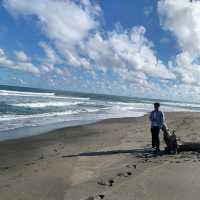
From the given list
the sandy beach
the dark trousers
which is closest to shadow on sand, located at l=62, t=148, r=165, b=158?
the sandy beach

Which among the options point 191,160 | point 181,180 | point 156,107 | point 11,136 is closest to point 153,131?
point 156,107

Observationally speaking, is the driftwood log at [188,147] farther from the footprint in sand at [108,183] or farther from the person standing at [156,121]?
the footprint in sand at [108,183]

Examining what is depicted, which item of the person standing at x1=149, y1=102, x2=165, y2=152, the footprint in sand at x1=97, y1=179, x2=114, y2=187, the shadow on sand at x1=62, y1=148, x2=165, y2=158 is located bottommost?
the shadow on sand at x1=62, y1=148, x2=165, y2=158

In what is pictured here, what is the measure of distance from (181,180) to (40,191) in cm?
297

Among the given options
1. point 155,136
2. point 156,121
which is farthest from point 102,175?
point 156,121

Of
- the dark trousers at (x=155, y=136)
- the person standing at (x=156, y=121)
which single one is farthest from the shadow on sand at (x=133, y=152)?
the person standing at (x=156, y=121)

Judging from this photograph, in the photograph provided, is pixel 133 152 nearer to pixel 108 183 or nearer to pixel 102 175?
pixel 102 175

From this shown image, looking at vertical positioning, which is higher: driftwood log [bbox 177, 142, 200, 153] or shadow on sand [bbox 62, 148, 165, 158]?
driftwood log [bbox 177, 142, 200, 153]

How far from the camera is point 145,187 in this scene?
6059 mm

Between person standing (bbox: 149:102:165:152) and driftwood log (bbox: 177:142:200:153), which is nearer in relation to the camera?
driftwood log (bbox: 177:142:200:153)

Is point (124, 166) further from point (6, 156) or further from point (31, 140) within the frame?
point (31, 140)

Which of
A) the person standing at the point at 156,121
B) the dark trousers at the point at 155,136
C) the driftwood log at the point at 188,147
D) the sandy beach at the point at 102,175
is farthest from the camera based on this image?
the person standing at the point at 156,121

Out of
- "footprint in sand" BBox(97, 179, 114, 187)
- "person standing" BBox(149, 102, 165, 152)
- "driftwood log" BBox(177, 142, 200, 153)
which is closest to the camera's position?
"footprint in sand" BBox(97, 179, 114, 187)

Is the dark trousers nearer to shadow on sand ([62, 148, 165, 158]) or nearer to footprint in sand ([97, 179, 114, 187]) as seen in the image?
shadow on sand ([62, 148, 165, 158])
